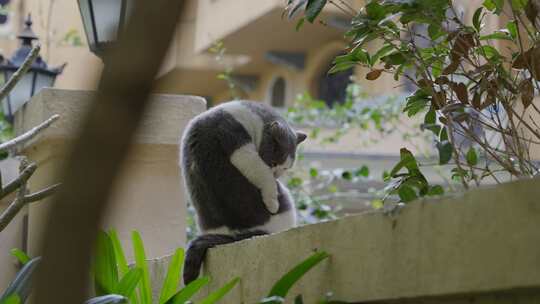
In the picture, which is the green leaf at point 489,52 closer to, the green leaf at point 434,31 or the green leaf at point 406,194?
the green leaf at point 434,31

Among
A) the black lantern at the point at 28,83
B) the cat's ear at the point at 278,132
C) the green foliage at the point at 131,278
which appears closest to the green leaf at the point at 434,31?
the green foliage at the point at 131,278

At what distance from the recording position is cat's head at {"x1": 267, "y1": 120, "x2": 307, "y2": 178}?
4.30 metres

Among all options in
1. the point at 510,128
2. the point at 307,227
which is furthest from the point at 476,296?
the point at 510,128

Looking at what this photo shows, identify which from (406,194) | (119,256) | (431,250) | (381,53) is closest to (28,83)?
(119,256)

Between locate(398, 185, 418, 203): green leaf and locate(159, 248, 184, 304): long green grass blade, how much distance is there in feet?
2.88

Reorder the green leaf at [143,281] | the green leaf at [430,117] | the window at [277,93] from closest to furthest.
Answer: the green leaf at [430,117] → the green leaf at [143,281] → the window at [277,93]

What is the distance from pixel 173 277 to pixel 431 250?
54.9 inches

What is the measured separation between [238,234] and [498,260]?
210 cm

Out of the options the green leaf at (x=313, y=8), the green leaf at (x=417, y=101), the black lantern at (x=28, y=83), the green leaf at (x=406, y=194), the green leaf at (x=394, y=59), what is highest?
the black lantern at (x=28, y=83)

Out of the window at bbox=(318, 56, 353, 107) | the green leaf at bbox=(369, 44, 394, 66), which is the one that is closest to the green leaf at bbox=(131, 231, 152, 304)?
the green leaf at bbox=(369, 44, 394, 66)

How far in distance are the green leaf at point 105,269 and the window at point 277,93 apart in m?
17.5

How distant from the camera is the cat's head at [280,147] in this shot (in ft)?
14.1

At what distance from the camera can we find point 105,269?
308 centimetres

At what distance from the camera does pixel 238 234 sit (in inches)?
151
